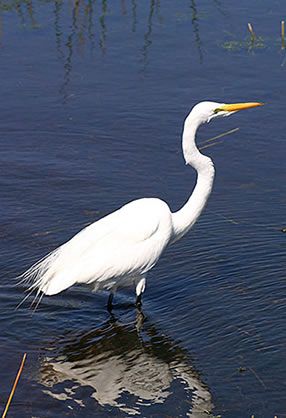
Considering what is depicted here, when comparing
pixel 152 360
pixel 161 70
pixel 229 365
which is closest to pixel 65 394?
pixel 152 360

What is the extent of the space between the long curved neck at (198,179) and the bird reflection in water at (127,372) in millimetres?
812

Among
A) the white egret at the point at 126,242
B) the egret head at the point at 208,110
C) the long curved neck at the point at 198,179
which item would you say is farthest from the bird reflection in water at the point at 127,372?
the egret head at the point at 208,110

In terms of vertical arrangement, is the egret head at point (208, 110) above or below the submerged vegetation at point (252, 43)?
above

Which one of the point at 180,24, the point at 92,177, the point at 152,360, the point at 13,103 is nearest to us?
the point at 152,360

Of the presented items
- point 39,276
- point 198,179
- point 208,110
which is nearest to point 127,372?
point 39,276

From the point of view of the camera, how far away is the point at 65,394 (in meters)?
4.79

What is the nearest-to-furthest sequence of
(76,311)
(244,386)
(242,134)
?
(244,386)
(76,311)
(242,134)

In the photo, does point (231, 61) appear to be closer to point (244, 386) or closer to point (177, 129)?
point (177, 129)

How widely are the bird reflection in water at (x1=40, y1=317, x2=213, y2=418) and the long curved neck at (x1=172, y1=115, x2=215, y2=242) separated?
812 millimetres

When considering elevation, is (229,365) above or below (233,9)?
below

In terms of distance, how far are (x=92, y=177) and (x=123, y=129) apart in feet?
3.89

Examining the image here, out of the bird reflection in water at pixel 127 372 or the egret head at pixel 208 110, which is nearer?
the bird reflection in water at pixel 127 372

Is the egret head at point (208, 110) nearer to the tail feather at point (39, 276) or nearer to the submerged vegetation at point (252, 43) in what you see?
the tail feather at point (39, 276)

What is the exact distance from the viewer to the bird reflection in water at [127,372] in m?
4.68
